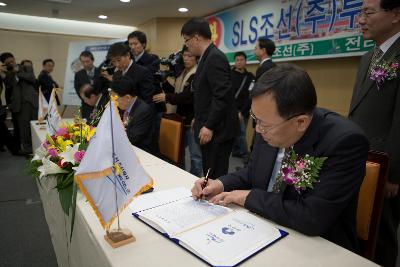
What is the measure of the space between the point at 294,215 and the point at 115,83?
1651 millimetres

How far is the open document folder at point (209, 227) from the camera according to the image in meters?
0.75

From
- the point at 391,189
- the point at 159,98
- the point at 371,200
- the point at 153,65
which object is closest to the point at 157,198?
the point at 371,200

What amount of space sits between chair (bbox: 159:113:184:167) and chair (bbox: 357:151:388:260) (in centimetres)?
114

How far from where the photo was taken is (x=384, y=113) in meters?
1.35

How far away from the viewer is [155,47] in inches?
237

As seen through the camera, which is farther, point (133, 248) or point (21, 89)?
point (21, 89)

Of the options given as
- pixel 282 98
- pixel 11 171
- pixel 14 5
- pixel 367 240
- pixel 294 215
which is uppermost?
pixel 14 5

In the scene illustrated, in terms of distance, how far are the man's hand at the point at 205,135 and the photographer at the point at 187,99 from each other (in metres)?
0.43

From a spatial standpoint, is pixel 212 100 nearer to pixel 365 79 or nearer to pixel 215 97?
pixel 215 97

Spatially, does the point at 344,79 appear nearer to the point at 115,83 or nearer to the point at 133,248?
the point at 115,83

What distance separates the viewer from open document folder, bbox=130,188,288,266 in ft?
2.47

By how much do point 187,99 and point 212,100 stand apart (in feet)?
1.99

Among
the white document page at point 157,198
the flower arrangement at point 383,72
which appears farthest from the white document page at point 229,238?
the flower arrangement at point 383,72

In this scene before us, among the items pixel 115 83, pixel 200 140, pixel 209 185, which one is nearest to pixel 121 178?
pixel 209 185
